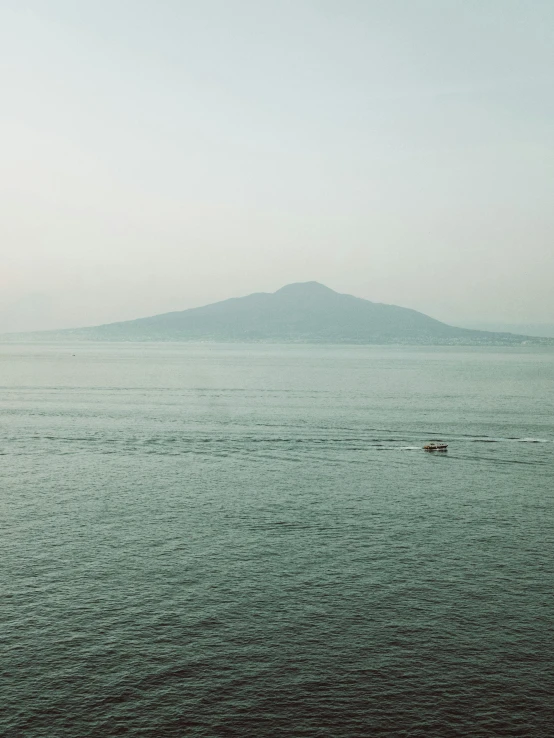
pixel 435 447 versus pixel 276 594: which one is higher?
pixel 435 447

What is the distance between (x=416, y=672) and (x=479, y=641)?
625 centimetres

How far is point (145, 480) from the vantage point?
91.9 metres

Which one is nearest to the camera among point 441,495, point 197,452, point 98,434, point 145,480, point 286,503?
point 286,503

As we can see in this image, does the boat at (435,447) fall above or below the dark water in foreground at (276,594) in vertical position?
above

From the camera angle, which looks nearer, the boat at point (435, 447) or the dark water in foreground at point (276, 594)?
the dark water in foreground at point (276, 594)

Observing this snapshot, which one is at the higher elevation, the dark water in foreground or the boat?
the boat

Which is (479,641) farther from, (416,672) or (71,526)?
(71,526)

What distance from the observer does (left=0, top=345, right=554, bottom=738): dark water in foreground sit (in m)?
39.1

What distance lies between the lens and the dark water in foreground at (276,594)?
1539 inches

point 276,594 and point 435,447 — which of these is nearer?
point 276,594

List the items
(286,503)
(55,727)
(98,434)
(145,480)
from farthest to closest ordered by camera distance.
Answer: (98,434)
(145,480)
(286,503)
(55,727)

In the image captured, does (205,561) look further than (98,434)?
No

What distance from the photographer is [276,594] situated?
53.4m

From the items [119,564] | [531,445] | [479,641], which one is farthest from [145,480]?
[531,445]
